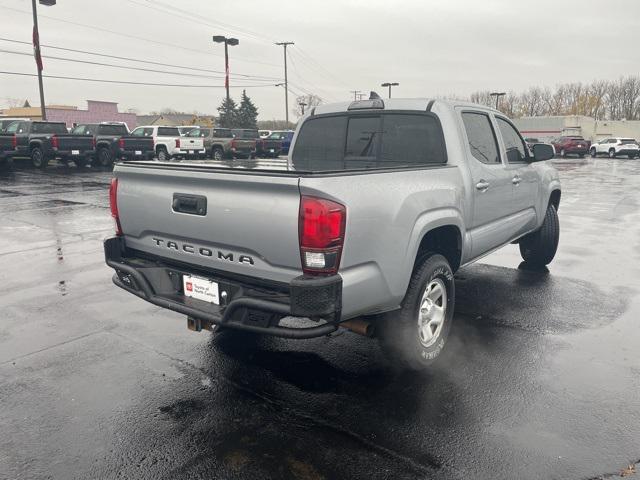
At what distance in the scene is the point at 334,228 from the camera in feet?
9.30

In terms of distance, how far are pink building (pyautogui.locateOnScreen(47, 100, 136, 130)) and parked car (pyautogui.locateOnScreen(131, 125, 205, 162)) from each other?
51.1 metres

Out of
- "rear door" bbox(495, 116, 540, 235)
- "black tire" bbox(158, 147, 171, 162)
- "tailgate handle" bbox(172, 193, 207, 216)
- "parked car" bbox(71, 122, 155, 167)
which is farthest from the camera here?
"black tire" bbox(158, 147, 171, 162)

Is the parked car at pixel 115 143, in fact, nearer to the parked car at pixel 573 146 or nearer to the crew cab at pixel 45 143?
the crew cab at pixel 45 143

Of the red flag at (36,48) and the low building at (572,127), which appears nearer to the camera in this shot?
the red flag at (36,48)

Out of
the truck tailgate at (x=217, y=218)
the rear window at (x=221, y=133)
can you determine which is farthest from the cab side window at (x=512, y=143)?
the rear window at (x=221, y=133)

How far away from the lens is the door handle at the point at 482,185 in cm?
446

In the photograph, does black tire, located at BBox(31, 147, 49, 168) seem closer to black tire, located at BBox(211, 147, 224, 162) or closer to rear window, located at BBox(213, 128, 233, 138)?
black tire, located at BBox(211, 147, 224, 162)

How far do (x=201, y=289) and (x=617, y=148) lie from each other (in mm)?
41821

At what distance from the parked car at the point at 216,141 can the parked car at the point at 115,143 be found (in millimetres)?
3433

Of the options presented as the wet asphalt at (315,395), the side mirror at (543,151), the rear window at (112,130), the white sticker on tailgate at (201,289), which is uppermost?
the rear window at (112,130)

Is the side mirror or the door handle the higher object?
the side mirror

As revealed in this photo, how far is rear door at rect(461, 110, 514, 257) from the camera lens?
451 cm

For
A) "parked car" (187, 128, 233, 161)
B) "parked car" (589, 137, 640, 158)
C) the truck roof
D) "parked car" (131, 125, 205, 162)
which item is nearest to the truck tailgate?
the truck roof

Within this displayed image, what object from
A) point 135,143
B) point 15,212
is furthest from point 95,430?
point 135,143
